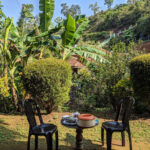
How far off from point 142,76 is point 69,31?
11.2 ft

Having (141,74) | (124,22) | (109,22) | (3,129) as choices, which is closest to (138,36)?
(124,22)

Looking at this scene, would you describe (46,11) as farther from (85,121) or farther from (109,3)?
(109,3)

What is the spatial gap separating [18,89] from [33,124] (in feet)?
12.3

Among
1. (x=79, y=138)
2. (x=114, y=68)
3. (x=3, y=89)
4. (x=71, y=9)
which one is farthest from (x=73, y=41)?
(x=71, y=9)

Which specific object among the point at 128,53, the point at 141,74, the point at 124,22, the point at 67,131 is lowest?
the point at 67,131

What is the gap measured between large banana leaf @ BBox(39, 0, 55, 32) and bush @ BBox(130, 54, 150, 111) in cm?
388

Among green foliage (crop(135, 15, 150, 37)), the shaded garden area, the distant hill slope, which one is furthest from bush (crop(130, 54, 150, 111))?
the distant hill slope

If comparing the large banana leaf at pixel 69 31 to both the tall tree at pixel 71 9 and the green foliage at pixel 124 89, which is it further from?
the tall tree at pixel 71 9

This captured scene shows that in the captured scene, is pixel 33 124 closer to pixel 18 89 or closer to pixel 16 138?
pixel 16 138

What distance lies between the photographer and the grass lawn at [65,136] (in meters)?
3.82

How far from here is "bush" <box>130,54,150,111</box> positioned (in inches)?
195

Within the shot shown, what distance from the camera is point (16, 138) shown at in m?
4.23

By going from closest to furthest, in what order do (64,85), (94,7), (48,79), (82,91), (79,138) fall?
1. (79,138)
2. (48,79)
3. (64,85)
4. (82,91)
5. (94,7)

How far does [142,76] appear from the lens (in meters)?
5.04
